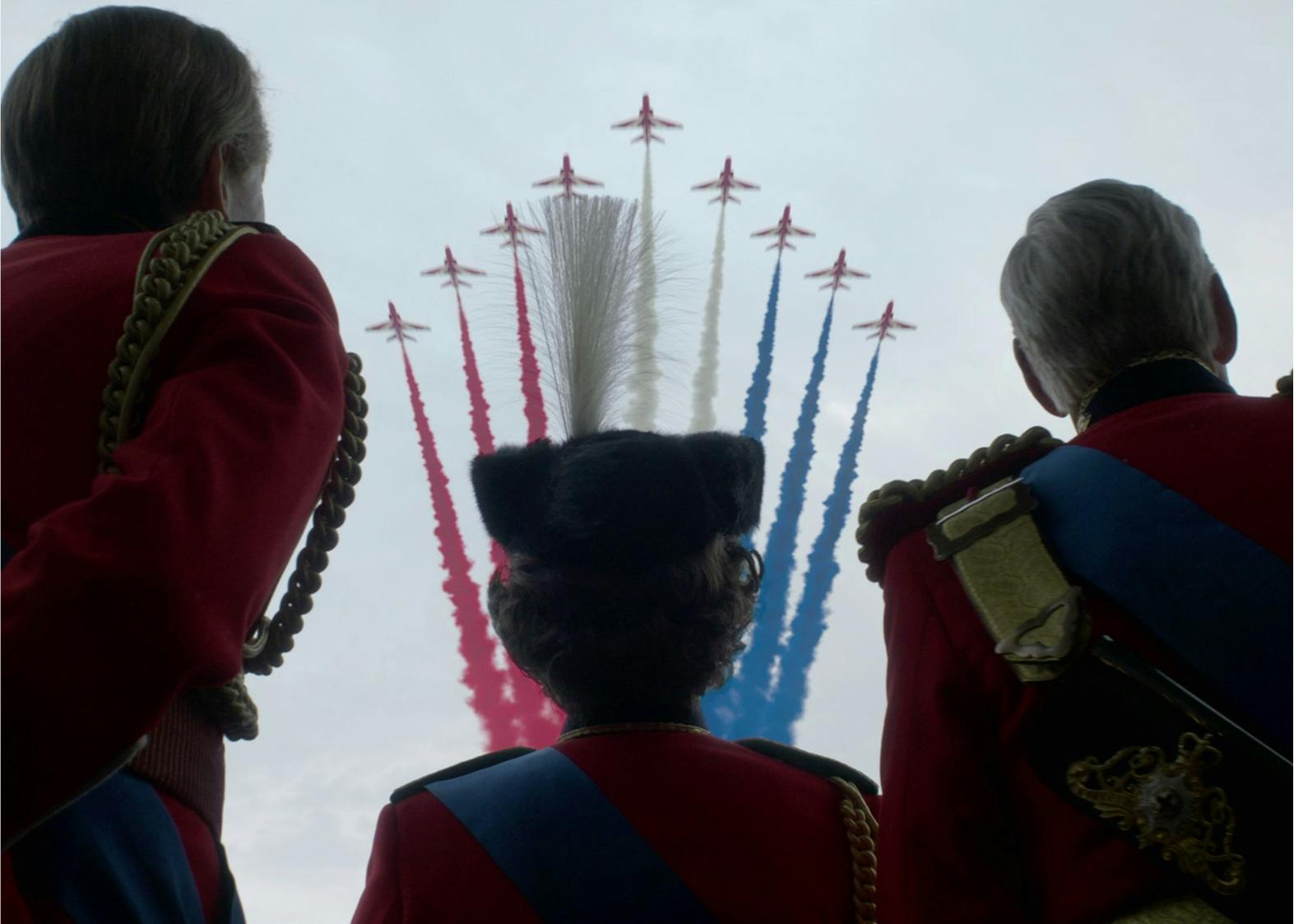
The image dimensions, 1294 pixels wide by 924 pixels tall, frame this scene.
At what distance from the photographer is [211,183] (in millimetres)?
2547

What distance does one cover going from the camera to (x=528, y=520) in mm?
3887

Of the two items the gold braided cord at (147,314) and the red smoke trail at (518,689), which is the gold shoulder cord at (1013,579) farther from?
the red smoke trail at (518,689)

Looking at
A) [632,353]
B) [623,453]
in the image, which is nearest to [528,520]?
[623,453]

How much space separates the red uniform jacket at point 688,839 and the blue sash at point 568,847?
3 centimetres

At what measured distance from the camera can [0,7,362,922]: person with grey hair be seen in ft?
5.50

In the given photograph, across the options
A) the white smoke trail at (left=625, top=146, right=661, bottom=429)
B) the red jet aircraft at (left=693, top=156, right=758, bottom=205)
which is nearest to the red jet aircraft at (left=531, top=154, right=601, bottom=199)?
the red jet aircraft at (left=693, top=156, right=758, bottom=205)

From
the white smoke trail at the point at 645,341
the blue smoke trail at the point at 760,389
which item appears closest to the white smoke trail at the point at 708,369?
the blue smoke trail at the point at 760,389

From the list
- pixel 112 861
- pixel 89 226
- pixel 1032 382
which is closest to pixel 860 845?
pixel 1032 382

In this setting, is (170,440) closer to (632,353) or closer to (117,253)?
(117,253)

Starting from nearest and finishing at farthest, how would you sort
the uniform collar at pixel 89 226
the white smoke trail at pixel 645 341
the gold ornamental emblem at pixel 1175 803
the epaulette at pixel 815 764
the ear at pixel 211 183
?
the gold ornamental emblem at pixel 1175 803 < the uniform collar at pixel 89 226 < the ear at pixel 211 183 < the epaulette at pixel 815 764 < the white smoke trail at pixel 645 341

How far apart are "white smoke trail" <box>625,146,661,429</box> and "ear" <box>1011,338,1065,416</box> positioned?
175cm

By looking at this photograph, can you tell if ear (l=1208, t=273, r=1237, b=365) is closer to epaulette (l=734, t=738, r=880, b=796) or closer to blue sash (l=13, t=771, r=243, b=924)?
epaulette (l=734, t=738, r=880, b=796)

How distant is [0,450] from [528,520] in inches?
76.9

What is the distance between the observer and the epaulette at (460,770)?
3406mm
